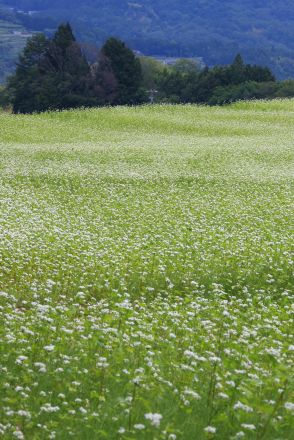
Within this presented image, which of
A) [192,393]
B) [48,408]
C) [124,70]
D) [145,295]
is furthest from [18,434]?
[124,70]

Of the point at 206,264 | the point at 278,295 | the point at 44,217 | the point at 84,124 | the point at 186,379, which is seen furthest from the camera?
the point at 84,124

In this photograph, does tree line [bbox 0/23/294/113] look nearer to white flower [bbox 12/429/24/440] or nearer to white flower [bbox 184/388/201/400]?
white flower [bbox 184/388/201/400]

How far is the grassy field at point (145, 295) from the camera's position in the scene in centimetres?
764

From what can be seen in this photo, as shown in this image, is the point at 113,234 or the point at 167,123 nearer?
the point at 113,234

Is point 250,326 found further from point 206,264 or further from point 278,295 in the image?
point 206,264

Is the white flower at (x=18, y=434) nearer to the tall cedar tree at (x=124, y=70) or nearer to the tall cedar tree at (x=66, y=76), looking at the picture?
the tall cedar tree at (x=66, y=76)

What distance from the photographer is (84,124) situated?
5538cm

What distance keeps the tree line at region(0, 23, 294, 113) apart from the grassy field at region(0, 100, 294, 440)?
123ft

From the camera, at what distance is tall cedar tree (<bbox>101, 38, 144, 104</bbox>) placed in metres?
77.9

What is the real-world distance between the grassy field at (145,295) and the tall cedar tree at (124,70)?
4022cm

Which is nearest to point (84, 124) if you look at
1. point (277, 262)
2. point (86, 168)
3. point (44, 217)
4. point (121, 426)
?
point (86, 168)

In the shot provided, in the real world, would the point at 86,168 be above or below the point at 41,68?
below

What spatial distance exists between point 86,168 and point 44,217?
13.1 meters

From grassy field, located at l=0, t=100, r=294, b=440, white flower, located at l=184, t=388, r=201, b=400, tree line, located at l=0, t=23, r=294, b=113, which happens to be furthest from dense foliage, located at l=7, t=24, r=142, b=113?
white flower, located at l=184, t=388, r=201, b=400
